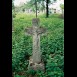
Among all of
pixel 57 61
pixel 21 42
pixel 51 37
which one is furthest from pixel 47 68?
pixel 21 42

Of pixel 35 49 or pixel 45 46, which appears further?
pixel 35 49

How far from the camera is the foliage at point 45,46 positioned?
1.63 metres

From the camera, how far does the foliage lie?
64.1 inches

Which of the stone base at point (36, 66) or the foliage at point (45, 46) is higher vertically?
the foliage at point (45, 46)

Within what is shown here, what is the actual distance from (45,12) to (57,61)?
41 centimetres

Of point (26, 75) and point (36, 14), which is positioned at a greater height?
point (36, 14)

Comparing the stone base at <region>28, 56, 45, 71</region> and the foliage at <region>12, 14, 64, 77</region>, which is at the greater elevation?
the foliage at <region>12, 14, 64, 77</region>

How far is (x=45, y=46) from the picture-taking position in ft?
5.64

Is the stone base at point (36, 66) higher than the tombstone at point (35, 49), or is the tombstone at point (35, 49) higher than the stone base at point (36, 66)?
the tombstone at point (35, 49)

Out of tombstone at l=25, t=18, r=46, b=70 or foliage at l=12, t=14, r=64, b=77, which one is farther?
tombstone at l=25, t=18, r=46, b=70

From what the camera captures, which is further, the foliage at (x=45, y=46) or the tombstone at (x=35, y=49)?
the tombstone at (x=35, y=49)

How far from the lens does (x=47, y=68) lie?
168cm

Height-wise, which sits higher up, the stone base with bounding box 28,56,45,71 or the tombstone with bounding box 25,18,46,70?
the tombstone with bounding box 25,18,46,70

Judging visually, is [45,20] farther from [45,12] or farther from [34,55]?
[34,55]
